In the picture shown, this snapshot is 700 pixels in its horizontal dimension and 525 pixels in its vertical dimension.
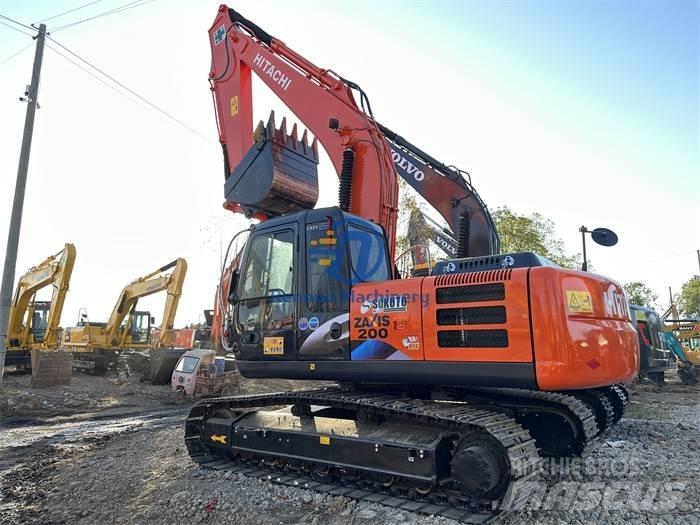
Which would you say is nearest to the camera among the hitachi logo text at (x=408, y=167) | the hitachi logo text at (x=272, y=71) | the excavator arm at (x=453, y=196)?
the hitachi logo text at (x=272, y=71)

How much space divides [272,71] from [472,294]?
508 cm

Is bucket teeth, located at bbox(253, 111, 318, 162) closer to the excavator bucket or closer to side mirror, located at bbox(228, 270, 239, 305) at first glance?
the excavator bucket

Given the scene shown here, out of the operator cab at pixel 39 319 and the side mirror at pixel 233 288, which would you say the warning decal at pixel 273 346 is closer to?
the side mirror at pixel 233 288

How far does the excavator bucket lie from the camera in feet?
21.2

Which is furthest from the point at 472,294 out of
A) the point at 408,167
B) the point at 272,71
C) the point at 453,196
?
the point at 408,167

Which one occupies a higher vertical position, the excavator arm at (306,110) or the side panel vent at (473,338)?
the excavator arm at (306,110)

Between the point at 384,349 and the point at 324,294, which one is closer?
the point at 384,349

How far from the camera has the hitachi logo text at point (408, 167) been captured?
10.3m

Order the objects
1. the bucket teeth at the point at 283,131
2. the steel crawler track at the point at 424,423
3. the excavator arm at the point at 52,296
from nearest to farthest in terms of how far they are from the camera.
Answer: the steel crawler track at the point at 424,423, the bucket teeth at the point at 283,131, the excavator arm at the point at 52,296

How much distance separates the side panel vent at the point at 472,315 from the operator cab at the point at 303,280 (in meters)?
0.96

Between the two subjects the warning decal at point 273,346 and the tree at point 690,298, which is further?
the tree at point 690,298

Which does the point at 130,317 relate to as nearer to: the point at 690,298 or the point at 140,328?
the point at 140,328

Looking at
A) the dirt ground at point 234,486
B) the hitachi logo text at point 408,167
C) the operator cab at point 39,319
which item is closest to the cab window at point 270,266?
the dirt ground at point 234,486

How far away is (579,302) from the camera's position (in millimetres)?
4238
